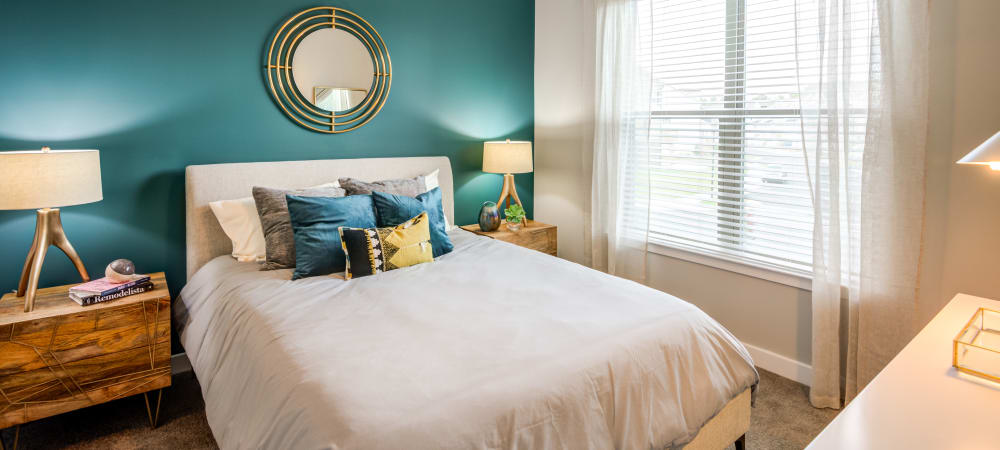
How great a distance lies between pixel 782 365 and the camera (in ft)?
9.57

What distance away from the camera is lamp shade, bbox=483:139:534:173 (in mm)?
3715

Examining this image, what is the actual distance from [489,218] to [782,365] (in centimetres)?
197

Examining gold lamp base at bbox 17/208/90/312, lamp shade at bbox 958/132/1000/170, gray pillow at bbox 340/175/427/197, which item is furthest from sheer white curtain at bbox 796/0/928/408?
gold lamp base at bbox 17/208/90/312

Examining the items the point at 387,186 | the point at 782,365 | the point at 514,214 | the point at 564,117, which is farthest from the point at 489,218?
the point at 782,365

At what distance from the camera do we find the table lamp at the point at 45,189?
2.09m

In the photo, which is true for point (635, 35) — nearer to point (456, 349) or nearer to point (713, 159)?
point (713, 159)

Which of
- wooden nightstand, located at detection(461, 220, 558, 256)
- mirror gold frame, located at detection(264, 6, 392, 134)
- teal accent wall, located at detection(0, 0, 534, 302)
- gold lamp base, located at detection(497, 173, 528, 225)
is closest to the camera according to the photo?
teal accent wall, located at detection(0, 0, 534, 302)

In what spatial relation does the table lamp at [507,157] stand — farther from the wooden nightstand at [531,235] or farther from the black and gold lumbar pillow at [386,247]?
the black and gold lumbar pillow at [386,247]

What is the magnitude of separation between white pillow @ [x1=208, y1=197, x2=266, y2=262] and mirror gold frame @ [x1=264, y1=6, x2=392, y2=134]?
0.69 metres

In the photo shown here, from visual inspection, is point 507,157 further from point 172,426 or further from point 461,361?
point 172,426

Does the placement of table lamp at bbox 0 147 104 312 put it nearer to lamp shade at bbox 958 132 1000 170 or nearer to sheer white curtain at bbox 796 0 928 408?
lamp shade at bbox 958 132 1000 170

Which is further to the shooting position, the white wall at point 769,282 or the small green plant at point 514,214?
Result: the small green plant at point 514,214

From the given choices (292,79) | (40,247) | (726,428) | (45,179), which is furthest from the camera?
(292,79)

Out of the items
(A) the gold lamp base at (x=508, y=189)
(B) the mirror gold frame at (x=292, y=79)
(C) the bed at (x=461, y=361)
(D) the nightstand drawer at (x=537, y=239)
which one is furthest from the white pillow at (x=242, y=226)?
(A) the gold lamp base at (x=508, y=189)
